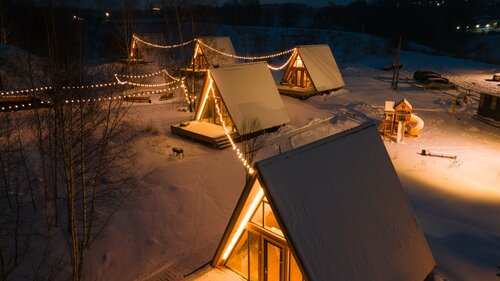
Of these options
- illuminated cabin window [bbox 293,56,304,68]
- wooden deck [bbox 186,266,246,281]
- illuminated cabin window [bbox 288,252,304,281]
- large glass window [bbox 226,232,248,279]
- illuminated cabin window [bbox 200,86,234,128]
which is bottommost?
wooden deck [bbox 186,266,246,281]

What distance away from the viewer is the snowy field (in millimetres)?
9547

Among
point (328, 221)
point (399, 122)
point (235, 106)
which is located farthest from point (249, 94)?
point (328, 221)

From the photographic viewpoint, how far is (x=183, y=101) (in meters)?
25.0

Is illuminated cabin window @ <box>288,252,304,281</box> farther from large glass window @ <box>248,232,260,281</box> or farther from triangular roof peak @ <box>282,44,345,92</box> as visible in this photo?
triangular roof peak @ <box>282,44,345,92</box>

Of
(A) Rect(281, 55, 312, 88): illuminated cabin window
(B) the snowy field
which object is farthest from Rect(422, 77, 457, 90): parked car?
(A) Rect(281, 55, 312, 88): illuminated cabin window

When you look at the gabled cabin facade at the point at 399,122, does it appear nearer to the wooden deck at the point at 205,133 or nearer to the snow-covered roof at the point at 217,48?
the wooden deck at the point at 205,133

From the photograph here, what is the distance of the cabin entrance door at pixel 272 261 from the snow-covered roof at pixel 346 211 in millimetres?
1088

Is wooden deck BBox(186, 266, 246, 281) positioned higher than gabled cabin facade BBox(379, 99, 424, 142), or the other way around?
gabled cabin facade BBox(379, 99, 424, 142)

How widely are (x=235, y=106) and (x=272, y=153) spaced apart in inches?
135

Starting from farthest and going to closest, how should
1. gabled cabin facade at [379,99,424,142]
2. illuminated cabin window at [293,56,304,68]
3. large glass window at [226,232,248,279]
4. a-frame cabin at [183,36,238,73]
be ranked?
a-frame cabin at [183,36,238,73], illuminated cabin window at [293,56,304,68], gabled cabin facade at [379,99,424,142], large glass window at [226,232,248,279]

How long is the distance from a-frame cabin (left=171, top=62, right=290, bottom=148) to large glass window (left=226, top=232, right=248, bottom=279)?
29.2 feet

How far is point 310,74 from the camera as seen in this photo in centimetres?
2595

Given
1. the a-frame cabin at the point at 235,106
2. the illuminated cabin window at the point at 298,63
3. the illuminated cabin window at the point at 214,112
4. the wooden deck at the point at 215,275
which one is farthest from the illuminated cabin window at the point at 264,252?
the illuminated cabin window at the point at 298,63

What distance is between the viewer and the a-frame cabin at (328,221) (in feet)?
Result: 20.1
